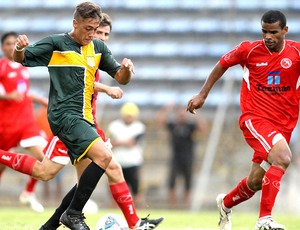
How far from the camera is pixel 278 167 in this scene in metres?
7.30

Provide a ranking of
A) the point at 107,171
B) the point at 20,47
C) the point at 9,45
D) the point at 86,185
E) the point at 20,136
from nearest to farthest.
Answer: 1. the point at 86,185
2. the point at 20,47
3. the point at 107,171
4. the point at 9,45
5. the point at 20,136

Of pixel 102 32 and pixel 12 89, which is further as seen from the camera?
pixel 12 89

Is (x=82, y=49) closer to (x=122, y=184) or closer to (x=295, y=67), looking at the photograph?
(x=122, y=184)

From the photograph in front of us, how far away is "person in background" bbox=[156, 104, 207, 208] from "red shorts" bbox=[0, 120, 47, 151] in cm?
519

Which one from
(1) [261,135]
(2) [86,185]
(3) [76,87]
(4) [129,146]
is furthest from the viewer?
(4) [129,146]

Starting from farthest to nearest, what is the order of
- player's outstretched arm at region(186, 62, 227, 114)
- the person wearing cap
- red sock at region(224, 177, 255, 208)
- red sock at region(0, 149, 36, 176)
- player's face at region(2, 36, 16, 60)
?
the person wearing cap → player's face at region(2, 36, 16, 60) → red sock at region(0, 149, 36, 176) → red sock at region(224, 177, 255, 208) → player's outstretched arm at region(186, 62, 227, 114)

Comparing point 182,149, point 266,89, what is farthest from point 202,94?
point 182,149

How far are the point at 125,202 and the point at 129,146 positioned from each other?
8.09 metres

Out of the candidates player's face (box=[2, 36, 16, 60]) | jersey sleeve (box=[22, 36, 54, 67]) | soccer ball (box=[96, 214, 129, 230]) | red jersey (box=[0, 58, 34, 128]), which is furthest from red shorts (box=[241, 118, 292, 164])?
red jersey (box=[0, 58, 34, 128])

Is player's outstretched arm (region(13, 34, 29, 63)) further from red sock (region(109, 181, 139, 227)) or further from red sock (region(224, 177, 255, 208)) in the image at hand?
red sock (region(224, 177, 255, 208))

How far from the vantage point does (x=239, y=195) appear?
806 cm

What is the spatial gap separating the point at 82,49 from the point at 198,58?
36.5 feet

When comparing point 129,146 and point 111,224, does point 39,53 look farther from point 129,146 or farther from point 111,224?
point 129,146

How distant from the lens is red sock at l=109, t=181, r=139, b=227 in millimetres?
7270
